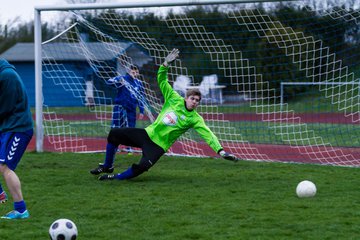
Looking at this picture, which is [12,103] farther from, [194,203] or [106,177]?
[106,177]

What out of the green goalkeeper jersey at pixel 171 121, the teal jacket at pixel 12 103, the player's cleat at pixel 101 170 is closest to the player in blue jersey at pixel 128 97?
the player's cleat at pixel 101 170

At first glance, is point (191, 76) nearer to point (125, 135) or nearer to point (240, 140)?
point (240, 140)

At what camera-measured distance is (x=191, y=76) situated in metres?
14.1

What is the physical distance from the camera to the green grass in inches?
238

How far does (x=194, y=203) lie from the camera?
7.45m

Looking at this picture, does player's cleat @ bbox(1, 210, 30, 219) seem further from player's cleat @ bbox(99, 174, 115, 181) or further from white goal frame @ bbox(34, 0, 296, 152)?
white goal frame @ bbox(34, 0, 296, 152)

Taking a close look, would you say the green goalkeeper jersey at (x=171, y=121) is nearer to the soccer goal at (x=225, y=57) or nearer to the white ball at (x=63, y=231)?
the soccer goal at (x=225, y=57)

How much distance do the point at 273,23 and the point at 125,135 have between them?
387cm

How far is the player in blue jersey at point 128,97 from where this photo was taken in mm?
12055

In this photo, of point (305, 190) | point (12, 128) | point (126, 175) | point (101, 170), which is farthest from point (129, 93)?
point (12, 128)

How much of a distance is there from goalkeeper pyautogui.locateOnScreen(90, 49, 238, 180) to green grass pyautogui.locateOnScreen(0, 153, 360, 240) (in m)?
0.30

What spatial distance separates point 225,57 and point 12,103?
7258 millimetres

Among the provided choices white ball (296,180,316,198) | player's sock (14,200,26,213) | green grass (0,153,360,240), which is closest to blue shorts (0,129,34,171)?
player's sock (14,200,26,213)

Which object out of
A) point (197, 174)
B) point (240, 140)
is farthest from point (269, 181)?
point (240, 140)
